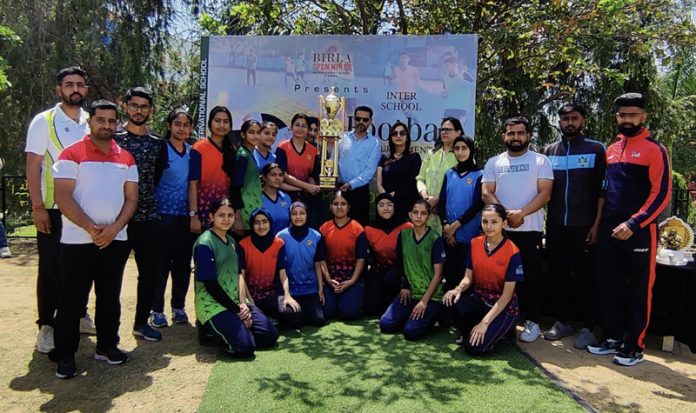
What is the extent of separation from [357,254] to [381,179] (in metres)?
0.88

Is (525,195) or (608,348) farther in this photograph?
(525,195)

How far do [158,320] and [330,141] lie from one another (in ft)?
8.24

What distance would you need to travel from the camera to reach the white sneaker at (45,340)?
3.97m

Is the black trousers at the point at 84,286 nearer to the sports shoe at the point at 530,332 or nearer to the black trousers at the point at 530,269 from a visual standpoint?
the black trousers at the point at 530,269

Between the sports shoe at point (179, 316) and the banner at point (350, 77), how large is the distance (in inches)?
104

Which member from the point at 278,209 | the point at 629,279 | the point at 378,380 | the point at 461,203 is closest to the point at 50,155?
the point at 278,209

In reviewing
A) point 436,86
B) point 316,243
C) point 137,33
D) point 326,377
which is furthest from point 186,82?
point 326,377

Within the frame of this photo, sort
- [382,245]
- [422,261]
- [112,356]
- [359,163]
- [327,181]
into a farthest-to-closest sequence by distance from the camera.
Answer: [359,163] → [327,181] → [382,245] → [422,261] → [112,356]

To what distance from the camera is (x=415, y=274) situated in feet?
15.7

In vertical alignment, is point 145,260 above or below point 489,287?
above

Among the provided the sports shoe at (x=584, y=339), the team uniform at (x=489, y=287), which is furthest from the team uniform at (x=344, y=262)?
the sports shoe at (x=584, y=339)

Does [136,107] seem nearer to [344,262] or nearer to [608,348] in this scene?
[344,262]

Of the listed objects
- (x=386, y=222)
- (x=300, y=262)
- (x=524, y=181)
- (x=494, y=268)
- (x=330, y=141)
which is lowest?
(x=300, y=262)

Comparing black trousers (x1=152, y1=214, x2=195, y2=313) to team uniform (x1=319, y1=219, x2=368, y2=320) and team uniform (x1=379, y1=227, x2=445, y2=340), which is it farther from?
team uniform (x1=379, y1=227, x2=445, y2=340)
